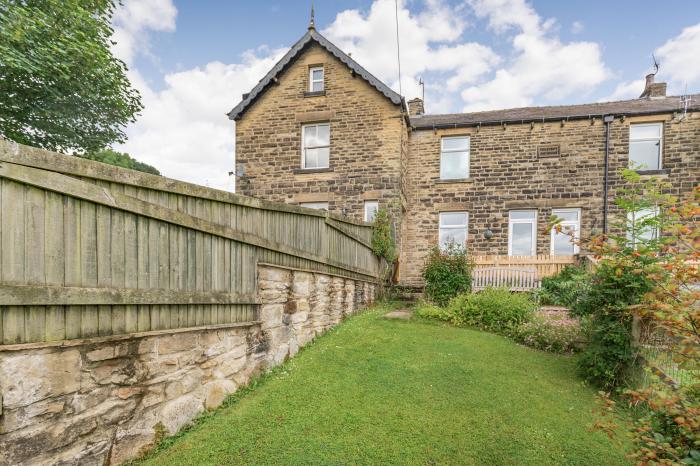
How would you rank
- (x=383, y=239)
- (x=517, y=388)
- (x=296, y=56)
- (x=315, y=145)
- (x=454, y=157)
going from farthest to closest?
1. (x=454, y=157)
2. (x=315, y=145)
3. (x=296, y=56)
4. (x=383, y=239)
5. (x=517, y=388)

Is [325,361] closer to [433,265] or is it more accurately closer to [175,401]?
[175,401]

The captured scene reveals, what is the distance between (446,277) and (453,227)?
4.41 metres

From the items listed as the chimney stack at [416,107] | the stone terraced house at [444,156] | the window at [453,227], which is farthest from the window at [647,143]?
the chimney stack at [416,107]

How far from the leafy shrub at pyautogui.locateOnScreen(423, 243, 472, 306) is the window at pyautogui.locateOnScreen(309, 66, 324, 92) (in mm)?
8473

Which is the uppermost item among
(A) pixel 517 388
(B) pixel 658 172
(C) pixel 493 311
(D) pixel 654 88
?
(D) pixel 654 88

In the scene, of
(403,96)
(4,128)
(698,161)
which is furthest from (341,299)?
(698,161)

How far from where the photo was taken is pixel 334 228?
25.1 feet

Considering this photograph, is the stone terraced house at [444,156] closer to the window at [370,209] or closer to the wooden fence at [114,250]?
the window at [370,209]

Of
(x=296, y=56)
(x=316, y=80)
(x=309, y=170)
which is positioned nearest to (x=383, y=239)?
(x=309, y=170)

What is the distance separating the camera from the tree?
30.3ft

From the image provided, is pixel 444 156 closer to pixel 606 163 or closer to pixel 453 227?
pixel 453 227

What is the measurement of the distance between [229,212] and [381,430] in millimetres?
3489

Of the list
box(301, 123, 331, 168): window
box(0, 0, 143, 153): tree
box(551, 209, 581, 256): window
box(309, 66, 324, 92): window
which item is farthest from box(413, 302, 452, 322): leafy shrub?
box(0, 0, 143, 153): tree

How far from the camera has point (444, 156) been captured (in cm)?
1424
